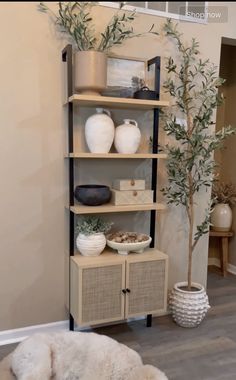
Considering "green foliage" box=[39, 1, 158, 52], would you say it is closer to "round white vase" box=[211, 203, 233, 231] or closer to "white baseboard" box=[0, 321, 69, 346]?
"white baseboard" box=[0, 321, 69, 346]

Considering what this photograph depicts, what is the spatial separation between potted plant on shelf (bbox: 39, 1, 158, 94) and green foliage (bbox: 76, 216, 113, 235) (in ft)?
2.87

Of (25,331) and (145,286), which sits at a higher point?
(145,286)

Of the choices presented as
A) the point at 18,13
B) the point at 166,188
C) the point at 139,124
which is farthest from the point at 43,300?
the point at 18,13

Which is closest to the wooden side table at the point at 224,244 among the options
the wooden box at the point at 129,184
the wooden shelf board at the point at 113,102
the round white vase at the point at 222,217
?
the round white vase at the point at 222,217

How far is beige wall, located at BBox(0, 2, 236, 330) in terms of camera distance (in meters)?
2.17

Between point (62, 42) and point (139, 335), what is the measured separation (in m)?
2.19

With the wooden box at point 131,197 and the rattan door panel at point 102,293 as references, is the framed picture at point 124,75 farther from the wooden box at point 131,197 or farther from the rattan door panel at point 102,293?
the rattan door panel at point 102,293

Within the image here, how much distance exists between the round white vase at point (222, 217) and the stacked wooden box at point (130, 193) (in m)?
1.58

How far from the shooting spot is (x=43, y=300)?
240cm

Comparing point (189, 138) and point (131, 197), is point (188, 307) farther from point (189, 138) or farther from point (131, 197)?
point (189, 138)

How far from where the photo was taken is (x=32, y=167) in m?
2.27

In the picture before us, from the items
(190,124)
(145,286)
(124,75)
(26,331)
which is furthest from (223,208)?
(26,331)

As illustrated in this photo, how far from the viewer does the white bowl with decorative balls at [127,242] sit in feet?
7.55

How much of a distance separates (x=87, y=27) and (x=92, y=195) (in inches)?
46.0
